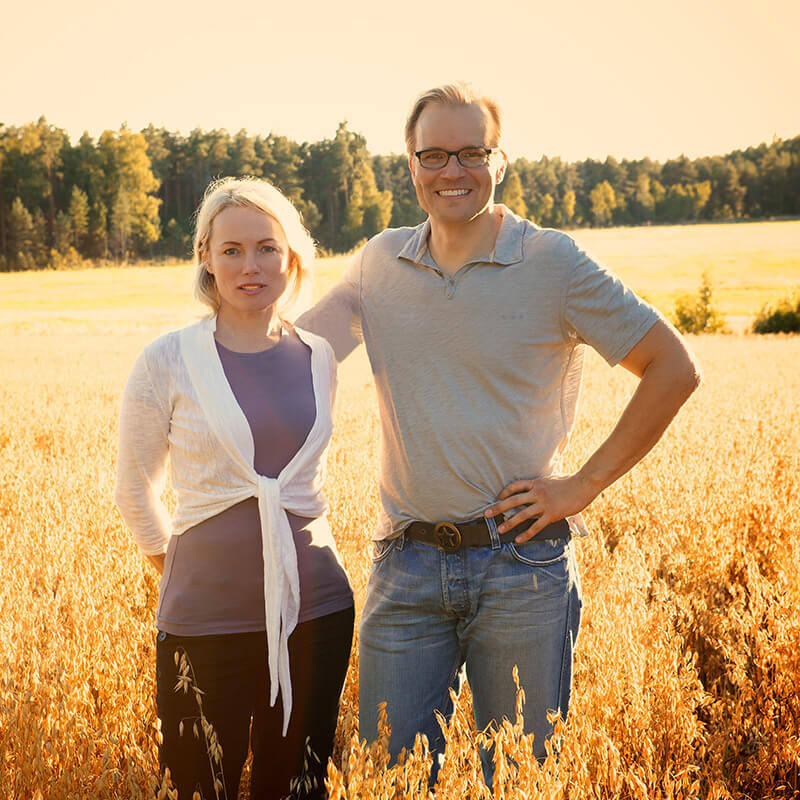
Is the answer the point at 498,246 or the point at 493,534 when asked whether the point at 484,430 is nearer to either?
the point at 493,534

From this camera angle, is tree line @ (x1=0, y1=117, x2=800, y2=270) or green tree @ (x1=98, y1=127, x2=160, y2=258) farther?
green tree @ (x1=98, y1=127, x2=160, y2=258)

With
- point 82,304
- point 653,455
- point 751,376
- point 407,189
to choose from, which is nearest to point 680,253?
point 407,189

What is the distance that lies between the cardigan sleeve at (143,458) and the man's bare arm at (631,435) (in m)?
0.95

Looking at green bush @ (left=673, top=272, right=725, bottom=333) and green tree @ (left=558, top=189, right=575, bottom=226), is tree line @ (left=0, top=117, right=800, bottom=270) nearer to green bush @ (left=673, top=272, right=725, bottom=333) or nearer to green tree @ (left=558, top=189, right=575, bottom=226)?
green tree @ (left=558, top=189, right=575, bottom=226)

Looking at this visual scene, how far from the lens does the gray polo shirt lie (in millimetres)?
2285

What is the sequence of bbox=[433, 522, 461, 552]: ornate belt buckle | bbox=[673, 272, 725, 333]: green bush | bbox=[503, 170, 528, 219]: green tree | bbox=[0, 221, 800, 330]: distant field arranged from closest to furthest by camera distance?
bbox=[433, 522, 461, 552]: ornate belt buckle, bbox=[673, 272, 725, 333]: green bush, bbox=[0, 221, 800, 330]: distant field, bbox=[503, 170, 528, 219]: green tree

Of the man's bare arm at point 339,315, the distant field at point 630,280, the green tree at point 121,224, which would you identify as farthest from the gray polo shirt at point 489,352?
the green tree at point 121,224

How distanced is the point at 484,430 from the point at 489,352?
0.22m

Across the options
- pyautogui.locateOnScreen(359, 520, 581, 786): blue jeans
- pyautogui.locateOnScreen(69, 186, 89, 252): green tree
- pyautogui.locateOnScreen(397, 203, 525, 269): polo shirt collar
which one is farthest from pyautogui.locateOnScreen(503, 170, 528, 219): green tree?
pyautogui.locateOnScreen(359, 520, 581, 786): blue jeans

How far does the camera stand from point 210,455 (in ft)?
7.30

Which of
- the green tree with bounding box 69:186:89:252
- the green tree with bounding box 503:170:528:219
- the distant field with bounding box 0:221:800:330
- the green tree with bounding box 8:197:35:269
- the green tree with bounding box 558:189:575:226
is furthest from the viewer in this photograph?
the green tree with bounding box 558:189:575:226

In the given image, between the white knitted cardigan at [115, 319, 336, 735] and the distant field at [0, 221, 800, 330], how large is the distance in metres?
26.1

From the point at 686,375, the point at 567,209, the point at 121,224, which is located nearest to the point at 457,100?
the point at 686,375

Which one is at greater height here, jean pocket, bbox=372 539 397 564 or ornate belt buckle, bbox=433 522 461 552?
ornate belt buckle, bbox=433 522 461 552
